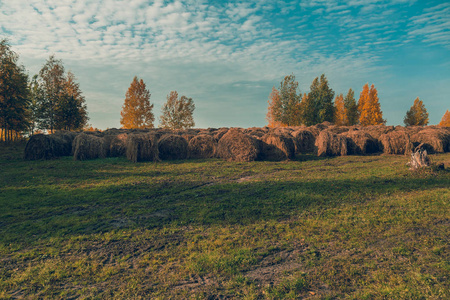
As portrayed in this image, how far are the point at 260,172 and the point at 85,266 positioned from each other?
37.1ft

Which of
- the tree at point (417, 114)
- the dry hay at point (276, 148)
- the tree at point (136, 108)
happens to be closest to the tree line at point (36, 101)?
the tree at point (136, 108)

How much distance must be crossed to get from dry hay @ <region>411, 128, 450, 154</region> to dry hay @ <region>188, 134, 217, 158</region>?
1832 centimetres

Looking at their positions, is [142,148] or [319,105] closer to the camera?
[142,148]

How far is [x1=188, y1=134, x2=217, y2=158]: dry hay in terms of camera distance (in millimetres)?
22078

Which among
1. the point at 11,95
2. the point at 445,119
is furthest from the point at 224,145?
the point at 445,119

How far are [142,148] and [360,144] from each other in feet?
62.8

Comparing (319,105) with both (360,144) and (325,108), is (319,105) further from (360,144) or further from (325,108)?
(360,144)

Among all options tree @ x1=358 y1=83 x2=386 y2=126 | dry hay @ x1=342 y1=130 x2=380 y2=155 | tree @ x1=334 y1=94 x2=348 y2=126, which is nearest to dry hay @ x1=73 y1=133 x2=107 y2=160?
dry hay @ x1=342 y1=130 x2=380 y2=155

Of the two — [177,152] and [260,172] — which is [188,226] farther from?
[177,152]

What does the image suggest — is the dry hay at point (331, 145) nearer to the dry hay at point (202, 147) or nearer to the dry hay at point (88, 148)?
the dry hay at point (202, 147)

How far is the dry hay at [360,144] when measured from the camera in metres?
23.4

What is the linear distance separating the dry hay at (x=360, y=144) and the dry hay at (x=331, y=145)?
39.8 inches

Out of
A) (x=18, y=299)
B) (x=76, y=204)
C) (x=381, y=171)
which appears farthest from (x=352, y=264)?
(x=381, y=171)

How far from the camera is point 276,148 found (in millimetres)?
20438
